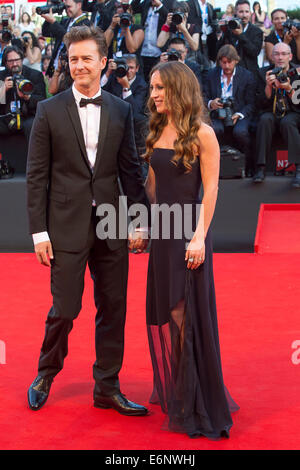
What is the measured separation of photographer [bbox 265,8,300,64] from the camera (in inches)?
258

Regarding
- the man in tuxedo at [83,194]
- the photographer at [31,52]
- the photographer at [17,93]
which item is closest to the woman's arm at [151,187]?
the man in tuxedo at [83,194]

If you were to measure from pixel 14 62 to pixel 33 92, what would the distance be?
0.34 metres

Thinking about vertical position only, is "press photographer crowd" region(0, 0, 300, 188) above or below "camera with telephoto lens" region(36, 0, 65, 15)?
below

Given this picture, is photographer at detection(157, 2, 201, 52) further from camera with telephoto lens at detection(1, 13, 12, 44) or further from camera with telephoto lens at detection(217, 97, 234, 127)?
camera with telephoto lens at detection(1, 13, 12, 44)

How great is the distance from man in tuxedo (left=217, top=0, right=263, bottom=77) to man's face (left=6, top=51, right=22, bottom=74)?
193 cm

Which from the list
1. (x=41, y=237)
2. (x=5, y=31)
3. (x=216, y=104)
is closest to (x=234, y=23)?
(x=216, y=104)

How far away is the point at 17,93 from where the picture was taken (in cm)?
668

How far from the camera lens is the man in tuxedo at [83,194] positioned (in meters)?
2.54

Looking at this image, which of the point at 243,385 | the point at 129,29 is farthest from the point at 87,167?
the point at 129,29

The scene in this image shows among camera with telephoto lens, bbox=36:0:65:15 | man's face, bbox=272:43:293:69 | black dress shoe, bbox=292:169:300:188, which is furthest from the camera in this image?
camera with telephoto lens, bbox=36:0:65:15

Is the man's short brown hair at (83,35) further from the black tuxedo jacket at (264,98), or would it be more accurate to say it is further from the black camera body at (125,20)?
the black camera body at (125,20)

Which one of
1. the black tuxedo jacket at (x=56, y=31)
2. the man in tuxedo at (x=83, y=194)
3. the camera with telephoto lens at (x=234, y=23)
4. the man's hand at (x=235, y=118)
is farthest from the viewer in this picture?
the black tuxedo jacket at (x=56, y=31)

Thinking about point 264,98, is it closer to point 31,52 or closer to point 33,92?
point 33,92

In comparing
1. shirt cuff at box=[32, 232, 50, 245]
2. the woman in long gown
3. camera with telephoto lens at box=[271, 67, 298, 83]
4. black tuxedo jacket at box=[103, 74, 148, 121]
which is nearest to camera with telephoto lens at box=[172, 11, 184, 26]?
black tuxedo jacket at box=[103, 74, 148, 121]
